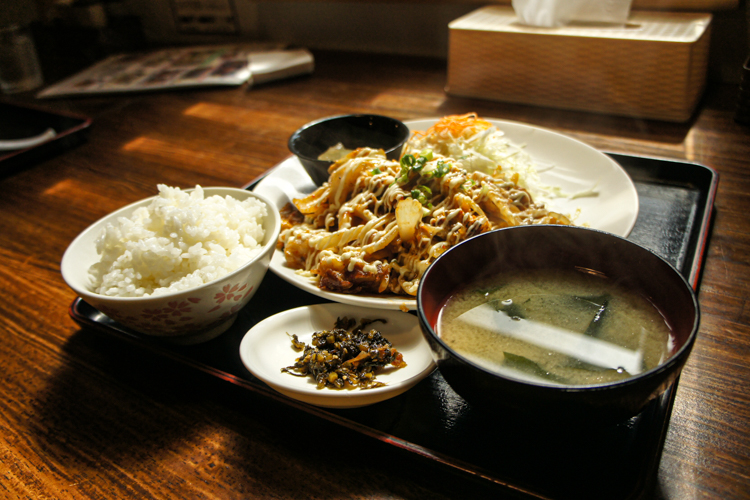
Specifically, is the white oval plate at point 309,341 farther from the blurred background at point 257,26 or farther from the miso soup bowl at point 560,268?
the blurred background at point 257,26

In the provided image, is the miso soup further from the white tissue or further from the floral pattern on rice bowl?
the white tissue

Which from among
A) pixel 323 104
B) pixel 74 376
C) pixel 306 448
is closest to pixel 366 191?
pixel 306 448

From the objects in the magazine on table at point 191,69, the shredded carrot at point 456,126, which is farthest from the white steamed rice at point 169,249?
the magazine on table at point 191,69

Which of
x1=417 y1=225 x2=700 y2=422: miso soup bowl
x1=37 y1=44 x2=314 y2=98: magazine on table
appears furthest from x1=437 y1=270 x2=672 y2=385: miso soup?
x1=37 y1=44 x2=314 y2=98: magazine on table

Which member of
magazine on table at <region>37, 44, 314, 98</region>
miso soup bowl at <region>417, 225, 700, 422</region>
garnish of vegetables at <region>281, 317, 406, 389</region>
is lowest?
garnish of vegetables at <region>281, 317, 406, 389</region>

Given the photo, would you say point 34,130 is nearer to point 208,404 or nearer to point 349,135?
point 349,135

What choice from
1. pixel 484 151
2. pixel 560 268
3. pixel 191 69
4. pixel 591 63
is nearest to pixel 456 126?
pixel 484 151

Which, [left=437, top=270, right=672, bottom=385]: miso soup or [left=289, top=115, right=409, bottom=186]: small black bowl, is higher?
[left=289, top=115, right=409, bottom=186]: small black bowl

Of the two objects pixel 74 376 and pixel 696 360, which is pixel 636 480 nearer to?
pixel 696 360
